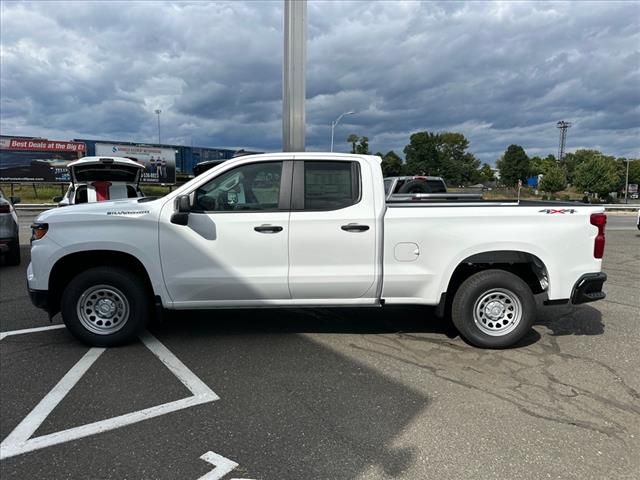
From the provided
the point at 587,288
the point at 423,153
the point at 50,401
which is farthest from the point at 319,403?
the point at 423,153

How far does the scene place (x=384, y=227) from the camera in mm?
4566

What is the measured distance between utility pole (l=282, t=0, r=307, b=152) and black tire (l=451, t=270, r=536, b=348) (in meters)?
6.63

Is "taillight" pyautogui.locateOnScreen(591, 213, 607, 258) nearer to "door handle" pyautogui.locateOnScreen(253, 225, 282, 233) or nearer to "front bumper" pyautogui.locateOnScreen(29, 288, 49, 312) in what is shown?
"door handle" pyautogui.locateOnScreen(253, 225, 282, 233)

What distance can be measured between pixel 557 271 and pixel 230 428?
3.41 meters

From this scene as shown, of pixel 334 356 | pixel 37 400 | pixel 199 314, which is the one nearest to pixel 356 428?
pixel 334 356

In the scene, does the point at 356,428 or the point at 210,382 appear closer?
the point at 356,428

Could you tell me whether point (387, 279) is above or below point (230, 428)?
above

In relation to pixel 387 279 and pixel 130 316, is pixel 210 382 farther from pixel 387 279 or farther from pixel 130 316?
pixel 387 279

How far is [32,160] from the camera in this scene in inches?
1542

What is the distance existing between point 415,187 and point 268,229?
12.7 m

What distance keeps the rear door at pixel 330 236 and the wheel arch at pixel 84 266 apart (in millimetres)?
1501

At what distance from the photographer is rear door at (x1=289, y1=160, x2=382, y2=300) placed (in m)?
4.54

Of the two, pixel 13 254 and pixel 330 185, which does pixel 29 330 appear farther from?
pixel 13 254

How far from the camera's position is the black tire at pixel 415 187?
16275mm
